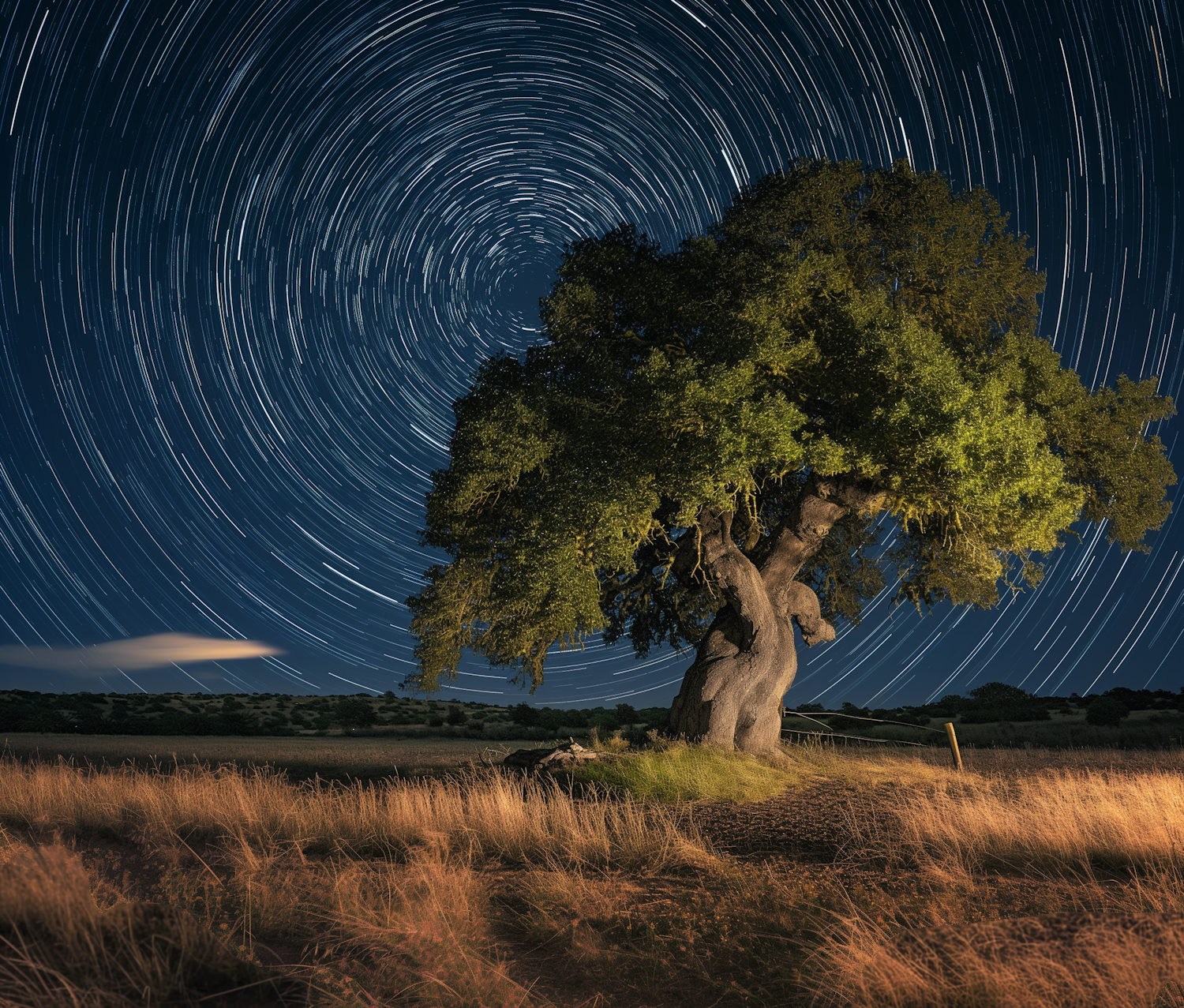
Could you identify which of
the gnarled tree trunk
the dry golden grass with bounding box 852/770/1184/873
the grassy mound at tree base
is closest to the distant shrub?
the gnarled tree trunk

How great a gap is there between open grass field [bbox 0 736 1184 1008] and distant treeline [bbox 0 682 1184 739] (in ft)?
82.5

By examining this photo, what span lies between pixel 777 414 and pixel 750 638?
6.28 meters

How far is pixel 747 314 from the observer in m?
15.2

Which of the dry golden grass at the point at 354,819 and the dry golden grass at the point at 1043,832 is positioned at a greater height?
the dry golden grass at the point at 1043,832

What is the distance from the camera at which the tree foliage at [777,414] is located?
48.0 feet

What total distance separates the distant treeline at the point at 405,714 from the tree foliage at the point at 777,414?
18.6m

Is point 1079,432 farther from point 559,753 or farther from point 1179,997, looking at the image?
point 1179,997

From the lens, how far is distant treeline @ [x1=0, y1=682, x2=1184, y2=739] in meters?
40.7

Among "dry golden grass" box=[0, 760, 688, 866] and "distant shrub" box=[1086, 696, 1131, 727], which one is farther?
"distant shrub" box=[1086, 696, 1131, 727]

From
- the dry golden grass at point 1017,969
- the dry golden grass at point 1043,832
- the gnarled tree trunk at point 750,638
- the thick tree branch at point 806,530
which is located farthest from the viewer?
the thick tree branch at point 806,530

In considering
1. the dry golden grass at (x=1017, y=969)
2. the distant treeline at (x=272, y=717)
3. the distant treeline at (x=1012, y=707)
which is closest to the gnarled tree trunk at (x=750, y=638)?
the dry golden grass at (x=1017, y=969)

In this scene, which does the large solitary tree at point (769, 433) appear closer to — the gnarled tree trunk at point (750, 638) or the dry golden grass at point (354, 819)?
the gnarled tree trunk at point (750, 638)

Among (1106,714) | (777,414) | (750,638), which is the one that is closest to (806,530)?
(750,638)

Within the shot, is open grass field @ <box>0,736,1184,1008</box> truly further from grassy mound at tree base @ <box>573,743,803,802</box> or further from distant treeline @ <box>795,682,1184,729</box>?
distant treeline @ <box>795,682,1184,729</box>
